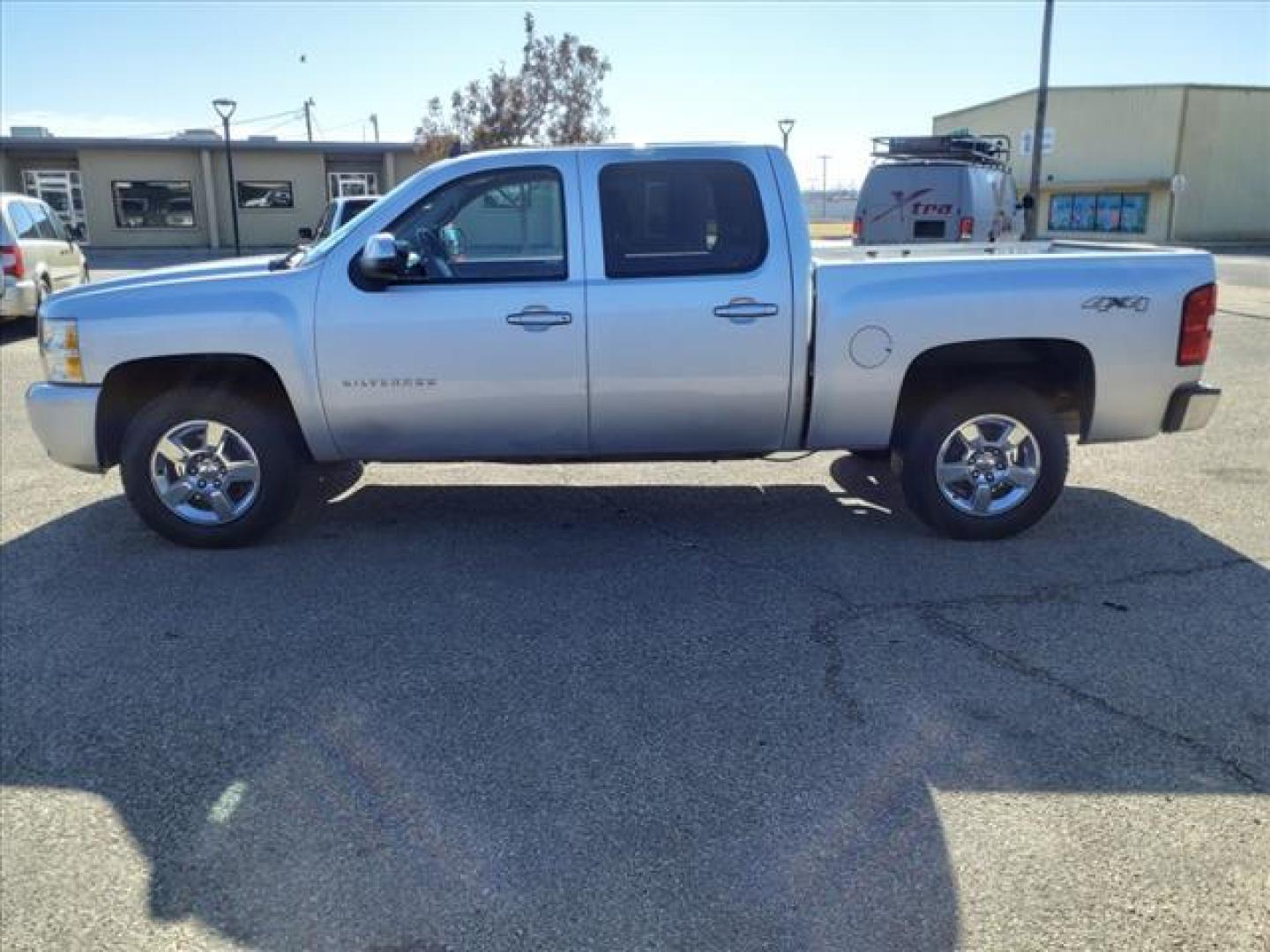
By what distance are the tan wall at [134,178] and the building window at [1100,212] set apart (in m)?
37.0

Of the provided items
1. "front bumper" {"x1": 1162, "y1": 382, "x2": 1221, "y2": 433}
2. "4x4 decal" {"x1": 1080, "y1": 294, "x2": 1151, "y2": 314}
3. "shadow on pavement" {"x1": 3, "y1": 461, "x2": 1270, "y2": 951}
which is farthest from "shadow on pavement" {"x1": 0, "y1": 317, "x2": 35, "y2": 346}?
"front bumper" {"x1": 1162, "y1": 382, "x2": 1221, "y2": 433}

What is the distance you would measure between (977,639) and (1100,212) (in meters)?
50.4

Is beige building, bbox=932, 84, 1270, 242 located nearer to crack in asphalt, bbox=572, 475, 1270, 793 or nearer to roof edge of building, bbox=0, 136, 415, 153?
roof edge of building, bbox=0, 136, 415, 153

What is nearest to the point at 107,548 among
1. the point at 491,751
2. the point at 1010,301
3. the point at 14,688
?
the point at 14,688

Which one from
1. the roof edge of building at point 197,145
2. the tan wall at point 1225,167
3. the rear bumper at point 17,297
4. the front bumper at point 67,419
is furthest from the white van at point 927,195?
the tan wall at point 1225,167

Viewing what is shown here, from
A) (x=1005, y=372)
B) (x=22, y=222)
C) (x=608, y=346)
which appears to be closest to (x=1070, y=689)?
(x=1005, y=372)

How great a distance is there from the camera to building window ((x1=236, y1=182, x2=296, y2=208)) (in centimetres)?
3788

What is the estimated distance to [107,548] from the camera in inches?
232

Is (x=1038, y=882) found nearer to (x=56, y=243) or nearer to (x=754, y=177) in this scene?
(x=754, y=177)

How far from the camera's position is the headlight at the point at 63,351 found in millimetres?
5664

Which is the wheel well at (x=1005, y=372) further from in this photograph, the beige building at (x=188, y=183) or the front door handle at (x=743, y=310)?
the beige building at (x=188, y=183)

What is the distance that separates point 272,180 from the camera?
1497 inches

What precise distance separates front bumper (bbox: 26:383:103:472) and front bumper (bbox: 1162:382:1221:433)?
5548 mm

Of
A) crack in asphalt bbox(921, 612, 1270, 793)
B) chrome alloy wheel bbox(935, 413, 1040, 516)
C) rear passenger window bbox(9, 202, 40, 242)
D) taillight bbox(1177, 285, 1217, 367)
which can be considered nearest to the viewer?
crack in asphalt bbox(921, 612, 1270, 793)
